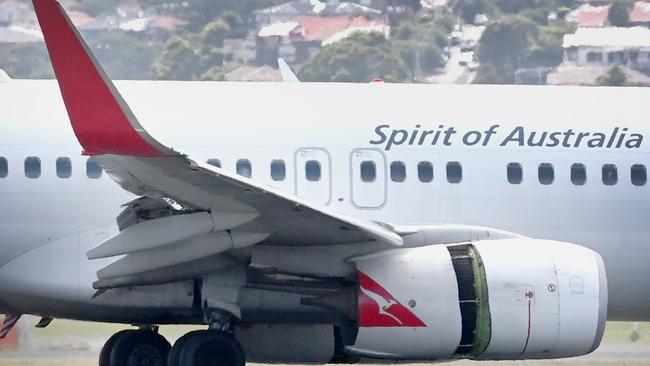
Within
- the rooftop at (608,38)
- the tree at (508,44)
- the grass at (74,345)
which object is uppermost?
the grass at (74,345)

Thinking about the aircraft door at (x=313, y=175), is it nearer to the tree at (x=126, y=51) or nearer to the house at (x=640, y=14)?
the tree at (x=126, y=51)

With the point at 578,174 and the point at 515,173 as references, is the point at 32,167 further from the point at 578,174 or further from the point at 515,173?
the point at 578,174

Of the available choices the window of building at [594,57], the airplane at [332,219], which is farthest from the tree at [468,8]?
the airplane at [332,219]

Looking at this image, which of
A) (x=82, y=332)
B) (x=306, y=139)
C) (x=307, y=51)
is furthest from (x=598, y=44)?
(x=306, y=139)

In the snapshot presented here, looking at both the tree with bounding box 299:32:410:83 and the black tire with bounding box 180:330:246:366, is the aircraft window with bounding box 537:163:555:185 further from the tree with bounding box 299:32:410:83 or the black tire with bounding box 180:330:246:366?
the tree with bounding box 299:32:410:83

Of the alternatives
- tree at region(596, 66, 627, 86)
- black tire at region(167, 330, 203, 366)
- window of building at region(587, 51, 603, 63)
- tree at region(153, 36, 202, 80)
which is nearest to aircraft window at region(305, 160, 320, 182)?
black tire at region(167, 330, 203, 366)

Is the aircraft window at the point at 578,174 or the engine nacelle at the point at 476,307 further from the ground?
the aircraft window at the point at 578,174
